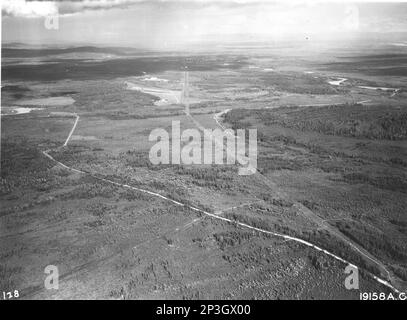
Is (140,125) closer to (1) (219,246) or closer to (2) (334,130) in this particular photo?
(2) (334,130)

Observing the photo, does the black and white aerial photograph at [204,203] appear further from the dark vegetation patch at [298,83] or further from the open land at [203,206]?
the dark vegetation patch at [298,83]

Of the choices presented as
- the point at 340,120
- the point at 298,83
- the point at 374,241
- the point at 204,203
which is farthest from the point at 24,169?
the point at 298,83

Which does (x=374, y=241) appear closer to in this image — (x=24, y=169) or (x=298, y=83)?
(x=24, y=169)

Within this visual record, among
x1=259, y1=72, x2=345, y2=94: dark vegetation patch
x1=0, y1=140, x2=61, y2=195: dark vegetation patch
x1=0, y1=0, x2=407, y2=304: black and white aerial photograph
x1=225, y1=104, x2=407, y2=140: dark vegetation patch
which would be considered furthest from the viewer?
x1=259, y1=72, x2=345, y2=94: dark vegetation patch

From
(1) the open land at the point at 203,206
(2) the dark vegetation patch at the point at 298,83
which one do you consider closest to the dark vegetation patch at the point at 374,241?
(1) the open land at the point at 203,206

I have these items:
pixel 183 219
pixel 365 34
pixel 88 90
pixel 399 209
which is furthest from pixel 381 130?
pixel 365 34

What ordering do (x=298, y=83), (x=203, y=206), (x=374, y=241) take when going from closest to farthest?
(x=374, y=241)
(x=203, y=206)
(x=298, y=83)

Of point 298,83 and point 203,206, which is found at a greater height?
point 298,83

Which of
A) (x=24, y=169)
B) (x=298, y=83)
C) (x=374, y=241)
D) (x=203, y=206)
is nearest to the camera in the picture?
(x=374, y=241)

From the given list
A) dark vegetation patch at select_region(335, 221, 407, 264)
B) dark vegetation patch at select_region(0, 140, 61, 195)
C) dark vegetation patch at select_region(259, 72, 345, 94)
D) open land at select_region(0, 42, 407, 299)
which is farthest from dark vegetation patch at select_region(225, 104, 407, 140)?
dark vegetation patch at select_region(0, 140, 61, 195)

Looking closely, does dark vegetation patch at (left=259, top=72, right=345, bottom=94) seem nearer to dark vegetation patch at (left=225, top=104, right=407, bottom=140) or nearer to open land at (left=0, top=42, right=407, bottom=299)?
open land at (left=0, top=42, right=407, bottom=299)

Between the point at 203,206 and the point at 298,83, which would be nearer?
the point at 203,206
